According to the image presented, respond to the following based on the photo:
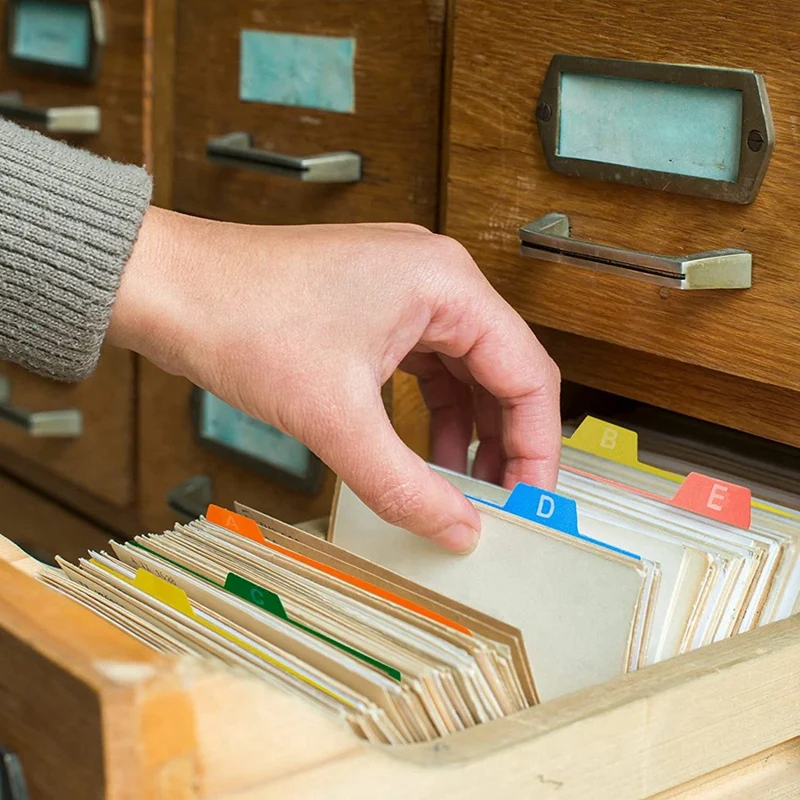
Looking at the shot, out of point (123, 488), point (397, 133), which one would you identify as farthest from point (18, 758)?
point (123, 488)

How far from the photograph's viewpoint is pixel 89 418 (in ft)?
4.16

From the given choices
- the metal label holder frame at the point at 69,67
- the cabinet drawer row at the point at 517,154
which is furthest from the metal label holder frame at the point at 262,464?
the metal label holder frame at the point at 69,67

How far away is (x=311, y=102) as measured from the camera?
94 centimetres

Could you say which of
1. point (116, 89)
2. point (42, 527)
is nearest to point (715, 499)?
point (116, 89)

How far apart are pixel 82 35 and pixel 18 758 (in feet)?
2.94

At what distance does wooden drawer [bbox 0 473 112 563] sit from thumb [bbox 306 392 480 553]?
0.78m

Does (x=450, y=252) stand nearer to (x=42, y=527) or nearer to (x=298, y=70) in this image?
(x=298, y=70)

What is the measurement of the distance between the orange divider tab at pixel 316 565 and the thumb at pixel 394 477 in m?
0.04

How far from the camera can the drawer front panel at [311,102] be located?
2.86 feet

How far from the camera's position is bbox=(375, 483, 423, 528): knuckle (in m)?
0.62

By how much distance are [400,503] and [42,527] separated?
3.05ft

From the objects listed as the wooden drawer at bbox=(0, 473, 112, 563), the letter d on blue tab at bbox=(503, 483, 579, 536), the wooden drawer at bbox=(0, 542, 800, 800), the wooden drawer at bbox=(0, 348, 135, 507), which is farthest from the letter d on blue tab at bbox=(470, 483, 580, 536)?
the wooden drawer at bbox=(0, 473, 112, 563)

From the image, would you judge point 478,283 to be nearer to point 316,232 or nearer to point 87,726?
point 316,232

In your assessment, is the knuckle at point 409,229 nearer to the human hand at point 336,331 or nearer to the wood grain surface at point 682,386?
the human hand at point 336,331
